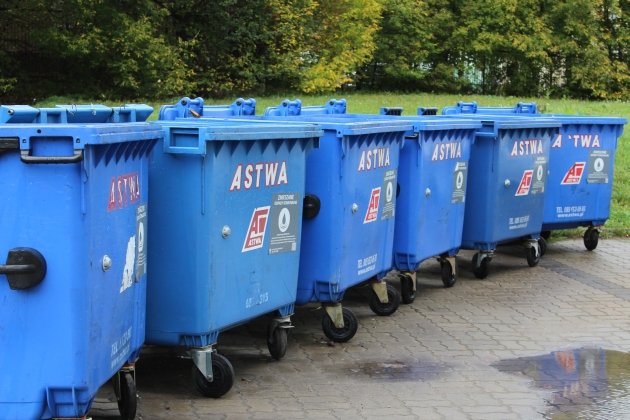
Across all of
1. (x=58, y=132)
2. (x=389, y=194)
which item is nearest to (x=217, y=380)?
(x=58, y=132)

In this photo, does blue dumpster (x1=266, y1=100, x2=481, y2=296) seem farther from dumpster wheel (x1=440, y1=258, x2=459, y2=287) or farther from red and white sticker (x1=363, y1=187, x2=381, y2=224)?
red and white sticker (x1=363, y1=187, x2=381, y2=224)

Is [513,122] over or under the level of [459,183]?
over

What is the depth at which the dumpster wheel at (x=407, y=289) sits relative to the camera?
26.9 ft

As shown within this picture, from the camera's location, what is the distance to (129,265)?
4770 mm

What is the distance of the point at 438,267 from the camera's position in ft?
33.5

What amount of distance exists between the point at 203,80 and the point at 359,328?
22265 mm

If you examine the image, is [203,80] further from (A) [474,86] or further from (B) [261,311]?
(B) [261,311]

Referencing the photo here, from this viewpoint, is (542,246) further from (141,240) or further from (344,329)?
(141,240)

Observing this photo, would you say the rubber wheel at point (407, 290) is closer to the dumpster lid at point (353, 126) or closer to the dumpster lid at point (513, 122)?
the dumpster lid at point (353, 126)

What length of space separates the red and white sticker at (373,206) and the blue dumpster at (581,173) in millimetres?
3975

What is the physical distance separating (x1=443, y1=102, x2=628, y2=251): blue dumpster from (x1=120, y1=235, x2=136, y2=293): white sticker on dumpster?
682cm

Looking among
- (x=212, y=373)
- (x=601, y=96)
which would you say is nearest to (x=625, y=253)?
(x=212, y=373)

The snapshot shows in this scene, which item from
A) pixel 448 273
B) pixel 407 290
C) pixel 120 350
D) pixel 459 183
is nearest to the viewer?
pixel 120 350

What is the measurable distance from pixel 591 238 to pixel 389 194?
465 cm
